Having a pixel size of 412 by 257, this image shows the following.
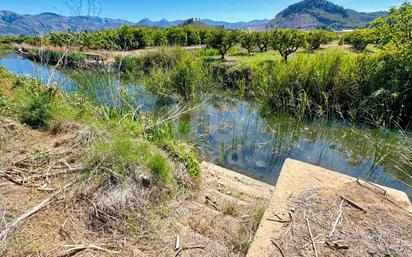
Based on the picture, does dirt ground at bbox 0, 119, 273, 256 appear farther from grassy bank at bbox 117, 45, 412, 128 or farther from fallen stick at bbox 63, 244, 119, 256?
grassy bank at bbox 117, 45, 412, 128

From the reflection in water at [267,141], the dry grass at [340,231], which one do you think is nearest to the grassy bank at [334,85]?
the reflection in water at [267,141]

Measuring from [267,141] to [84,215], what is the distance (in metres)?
3.71

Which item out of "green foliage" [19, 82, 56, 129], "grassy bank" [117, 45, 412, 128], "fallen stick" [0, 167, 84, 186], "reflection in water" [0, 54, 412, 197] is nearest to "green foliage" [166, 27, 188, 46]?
"grassy bank" [117, 45, 412, 128]

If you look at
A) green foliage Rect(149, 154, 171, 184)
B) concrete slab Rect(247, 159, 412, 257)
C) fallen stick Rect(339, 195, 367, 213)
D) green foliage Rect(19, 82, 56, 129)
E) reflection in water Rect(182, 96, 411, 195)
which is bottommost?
reflection in water Rect(182, 96, 411, 195)

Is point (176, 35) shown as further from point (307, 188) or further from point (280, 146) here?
point (307, 188)

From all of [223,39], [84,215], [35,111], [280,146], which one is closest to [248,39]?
[223,39]

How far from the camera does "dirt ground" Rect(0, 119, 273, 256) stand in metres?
1.83

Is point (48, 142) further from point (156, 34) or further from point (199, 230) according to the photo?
point (156, 34)

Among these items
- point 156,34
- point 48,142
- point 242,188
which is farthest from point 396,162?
point 156,34

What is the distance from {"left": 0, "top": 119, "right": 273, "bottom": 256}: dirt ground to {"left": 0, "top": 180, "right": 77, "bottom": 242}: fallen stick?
23 mm

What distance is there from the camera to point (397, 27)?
588 centimetres

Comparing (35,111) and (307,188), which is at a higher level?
(35,111)

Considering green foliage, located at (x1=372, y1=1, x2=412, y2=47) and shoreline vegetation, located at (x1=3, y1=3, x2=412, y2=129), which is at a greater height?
Result: green foliage, located at (x1=372, y1=1, x2=412, y2=47)

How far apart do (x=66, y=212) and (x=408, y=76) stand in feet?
21.2
